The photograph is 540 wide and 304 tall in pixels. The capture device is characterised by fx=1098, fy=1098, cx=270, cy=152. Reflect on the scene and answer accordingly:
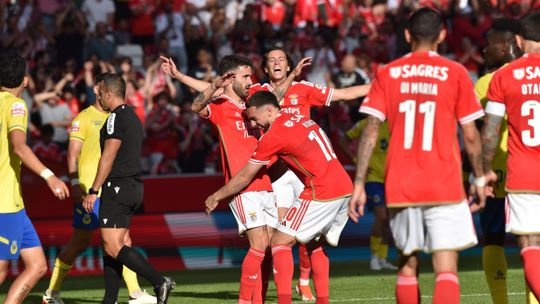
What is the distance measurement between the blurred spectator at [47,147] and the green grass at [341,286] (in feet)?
10.7

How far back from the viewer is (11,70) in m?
9.70

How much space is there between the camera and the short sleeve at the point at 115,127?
10492 mm

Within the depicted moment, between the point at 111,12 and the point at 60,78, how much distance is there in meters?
2.69

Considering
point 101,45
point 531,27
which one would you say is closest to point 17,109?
point 531,27

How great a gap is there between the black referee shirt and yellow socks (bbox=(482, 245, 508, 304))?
352 cm

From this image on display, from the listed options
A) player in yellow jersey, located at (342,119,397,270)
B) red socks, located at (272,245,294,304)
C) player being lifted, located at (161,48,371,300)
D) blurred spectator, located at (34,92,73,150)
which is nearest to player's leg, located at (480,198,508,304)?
red socks, located at (272,245,294,304)

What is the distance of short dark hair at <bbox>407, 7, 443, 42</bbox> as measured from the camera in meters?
7.84

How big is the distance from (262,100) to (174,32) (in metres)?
13.3

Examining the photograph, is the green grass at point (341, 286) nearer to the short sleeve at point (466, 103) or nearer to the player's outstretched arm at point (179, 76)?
the player's outstretched arm at point (179, 76)

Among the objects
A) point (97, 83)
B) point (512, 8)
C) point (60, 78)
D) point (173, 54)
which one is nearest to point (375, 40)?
point (512, 8)

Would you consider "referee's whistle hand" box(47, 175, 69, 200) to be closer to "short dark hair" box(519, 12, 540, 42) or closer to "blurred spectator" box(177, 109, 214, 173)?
"short dark hair" box(519, 12, 540, 42)

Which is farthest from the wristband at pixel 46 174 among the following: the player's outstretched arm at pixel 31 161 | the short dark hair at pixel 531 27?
the short dark hair at pixel 531 27

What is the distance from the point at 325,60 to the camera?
22.9m

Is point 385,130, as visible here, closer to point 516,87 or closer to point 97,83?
point 97,83
